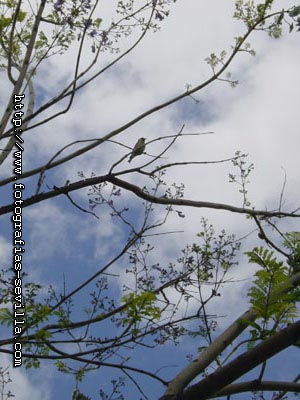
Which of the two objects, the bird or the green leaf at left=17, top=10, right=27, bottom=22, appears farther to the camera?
the green leaf at left=17, top=10, right=27, bottom=22

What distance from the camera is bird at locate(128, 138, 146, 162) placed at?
3475 millimetres

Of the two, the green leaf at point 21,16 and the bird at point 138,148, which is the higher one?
the green leaf at point 21,16

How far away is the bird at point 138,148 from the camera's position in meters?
3.47

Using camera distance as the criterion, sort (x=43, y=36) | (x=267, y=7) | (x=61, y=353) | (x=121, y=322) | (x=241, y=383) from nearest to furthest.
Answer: (x=241, y=383) → (x=61, y=353) → (x=121, y=322) → (x=267, y=7) → (x=43, y=36)

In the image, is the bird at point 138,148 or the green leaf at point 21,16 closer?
the bird at point 138,148

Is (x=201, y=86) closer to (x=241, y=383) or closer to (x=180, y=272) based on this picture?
(x=180, y=272)

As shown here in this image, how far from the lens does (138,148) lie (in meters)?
3.47

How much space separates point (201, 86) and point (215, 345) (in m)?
1.78

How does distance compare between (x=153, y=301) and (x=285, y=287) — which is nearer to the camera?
(x=285, y=287)

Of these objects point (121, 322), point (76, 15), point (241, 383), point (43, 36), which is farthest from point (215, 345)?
point (43, 36)

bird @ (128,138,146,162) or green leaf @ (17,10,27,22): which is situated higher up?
green leaf @ (17,10,27,22)

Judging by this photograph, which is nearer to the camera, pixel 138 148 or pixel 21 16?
pixel 138 148

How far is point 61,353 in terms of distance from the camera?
11.3 ft

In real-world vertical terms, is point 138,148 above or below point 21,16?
below
